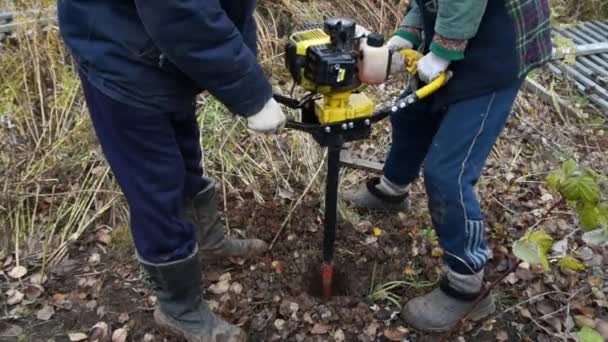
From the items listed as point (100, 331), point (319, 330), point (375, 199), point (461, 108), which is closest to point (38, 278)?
point (100, 331)

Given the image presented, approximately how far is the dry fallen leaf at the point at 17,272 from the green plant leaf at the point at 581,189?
88.9 inches

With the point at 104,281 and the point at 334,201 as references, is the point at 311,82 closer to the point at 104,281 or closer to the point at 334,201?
the point at 334,201

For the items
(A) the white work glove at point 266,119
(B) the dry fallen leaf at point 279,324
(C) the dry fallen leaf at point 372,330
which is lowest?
(C) the dry fallen leaf at point 372,330

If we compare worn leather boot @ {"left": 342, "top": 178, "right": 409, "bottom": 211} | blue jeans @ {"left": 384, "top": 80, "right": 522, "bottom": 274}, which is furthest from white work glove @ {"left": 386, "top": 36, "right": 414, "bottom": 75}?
worn leather boot @ {"left": 342, "top": 178, "right": 409, "bottom": 211}

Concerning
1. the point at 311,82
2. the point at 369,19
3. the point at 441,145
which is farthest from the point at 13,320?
the point at 369,19

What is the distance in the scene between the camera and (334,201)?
2.21 m

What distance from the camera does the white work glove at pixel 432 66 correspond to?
6.57ft

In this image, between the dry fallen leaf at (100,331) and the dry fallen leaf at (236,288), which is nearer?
the dry fallen leaf at (100,331)

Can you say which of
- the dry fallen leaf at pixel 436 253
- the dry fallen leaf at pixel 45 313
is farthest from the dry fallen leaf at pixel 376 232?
the dry fallen leaf at pixel 45 313

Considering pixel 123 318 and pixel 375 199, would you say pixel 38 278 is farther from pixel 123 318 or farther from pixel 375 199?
pixel 375 199

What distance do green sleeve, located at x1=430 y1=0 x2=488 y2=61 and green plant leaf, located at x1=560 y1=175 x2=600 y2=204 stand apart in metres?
0.52

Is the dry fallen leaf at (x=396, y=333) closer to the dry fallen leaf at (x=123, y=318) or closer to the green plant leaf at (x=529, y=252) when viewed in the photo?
the green plant leaf at (x=529, y=252)

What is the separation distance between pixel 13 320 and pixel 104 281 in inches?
15.4

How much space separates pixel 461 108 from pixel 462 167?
213 mm
